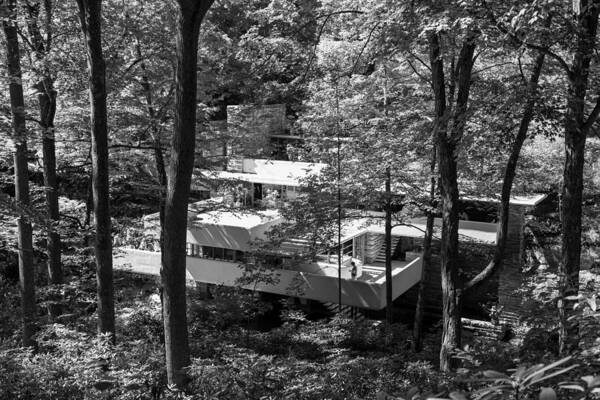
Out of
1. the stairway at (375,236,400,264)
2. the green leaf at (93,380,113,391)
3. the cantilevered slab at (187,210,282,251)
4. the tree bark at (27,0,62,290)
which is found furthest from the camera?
the stairway at (375,236,400,264)

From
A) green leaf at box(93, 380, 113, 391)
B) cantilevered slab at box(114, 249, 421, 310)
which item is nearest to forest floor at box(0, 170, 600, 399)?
green leaf at box(93, 380, 113, 391)

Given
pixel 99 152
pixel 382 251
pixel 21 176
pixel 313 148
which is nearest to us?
pixel 99 152

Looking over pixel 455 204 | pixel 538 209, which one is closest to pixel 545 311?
pixel 455 204

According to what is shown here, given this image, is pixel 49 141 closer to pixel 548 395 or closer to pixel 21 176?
pixel 21 176

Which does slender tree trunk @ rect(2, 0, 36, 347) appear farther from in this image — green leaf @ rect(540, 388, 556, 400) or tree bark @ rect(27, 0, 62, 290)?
green leaf @ rect(540, 388, 556, 400)

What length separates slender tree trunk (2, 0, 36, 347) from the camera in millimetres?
9305

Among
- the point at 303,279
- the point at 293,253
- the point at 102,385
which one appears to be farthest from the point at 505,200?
the point at 303,279

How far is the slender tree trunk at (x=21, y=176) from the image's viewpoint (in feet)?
30.5

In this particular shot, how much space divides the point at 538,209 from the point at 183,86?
17066mm

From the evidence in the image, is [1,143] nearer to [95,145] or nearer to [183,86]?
[95,145]

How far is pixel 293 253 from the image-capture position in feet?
46.9

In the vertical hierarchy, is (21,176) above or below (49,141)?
below

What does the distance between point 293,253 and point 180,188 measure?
8559 mm

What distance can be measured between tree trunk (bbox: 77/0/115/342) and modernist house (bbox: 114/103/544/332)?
18.1 ft
